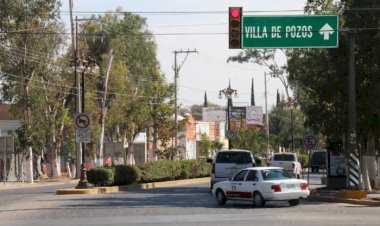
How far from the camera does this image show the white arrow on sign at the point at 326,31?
2491 centimetres

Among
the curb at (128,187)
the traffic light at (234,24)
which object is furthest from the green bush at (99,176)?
the traffic light at (234,24)

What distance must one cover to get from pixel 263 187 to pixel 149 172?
62.7 ft

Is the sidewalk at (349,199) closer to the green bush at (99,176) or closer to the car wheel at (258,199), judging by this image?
the car wheel at (258,199)

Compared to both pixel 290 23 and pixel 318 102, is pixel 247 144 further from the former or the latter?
pixel 290 23

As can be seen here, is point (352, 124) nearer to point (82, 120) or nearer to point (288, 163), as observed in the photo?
point (82, 120)

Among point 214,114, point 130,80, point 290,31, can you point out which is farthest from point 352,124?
point 214,114

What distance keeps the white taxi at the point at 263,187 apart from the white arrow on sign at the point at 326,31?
4.68m

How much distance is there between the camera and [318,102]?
3141cm

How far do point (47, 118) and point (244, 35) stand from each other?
3315 centimetres

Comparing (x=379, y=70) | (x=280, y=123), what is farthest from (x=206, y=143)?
(x=379, y=70)

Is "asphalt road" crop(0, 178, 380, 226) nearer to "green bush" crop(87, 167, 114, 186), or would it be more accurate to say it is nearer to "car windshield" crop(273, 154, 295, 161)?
"green bush" crop(87, 167, 114, 186)

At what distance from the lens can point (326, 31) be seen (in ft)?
81.8

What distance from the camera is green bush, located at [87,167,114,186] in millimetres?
A: 36156

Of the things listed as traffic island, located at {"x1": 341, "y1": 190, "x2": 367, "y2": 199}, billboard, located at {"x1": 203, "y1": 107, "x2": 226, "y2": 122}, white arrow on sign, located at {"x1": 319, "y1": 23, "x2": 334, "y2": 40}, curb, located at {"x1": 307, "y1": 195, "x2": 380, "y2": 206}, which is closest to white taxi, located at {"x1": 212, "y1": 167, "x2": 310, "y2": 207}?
curb, located at {"x1": 307, "y1": 195, "x2": 380, "y2": 206}
